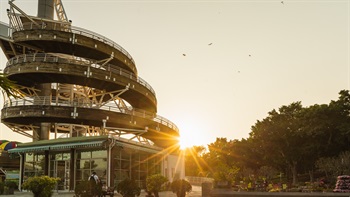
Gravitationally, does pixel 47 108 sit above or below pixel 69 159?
above

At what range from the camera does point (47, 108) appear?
148ft

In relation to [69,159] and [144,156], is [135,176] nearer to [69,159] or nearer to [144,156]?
[144,156]

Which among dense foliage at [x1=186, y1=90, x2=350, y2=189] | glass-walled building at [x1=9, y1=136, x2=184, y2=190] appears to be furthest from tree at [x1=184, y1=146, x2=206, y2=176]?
glass-walled building at [x1=9, y1=136, x2=184, y2=190]

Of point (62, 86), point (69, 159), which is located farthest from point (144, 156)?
point (62, 86)

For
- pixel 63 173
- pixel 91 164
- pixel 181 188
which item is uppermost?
pixel 91 164

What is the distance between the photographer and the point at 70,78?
46.9 metres

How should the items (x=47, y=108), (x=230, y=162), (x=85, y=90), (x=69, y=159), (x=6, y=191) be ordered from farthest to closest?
(x=230, y=162)
(x=85, y=90)
(x=47, y=108)
(x=69, y=159)
(x=6, y=191)

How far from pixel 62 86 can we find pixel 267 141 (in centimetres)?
3398

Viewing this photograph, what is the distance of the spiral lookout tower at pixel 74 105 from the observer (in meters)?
36.7

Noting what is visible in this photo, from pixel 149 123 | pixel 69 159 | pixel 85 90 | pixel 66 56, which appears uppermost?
pixel 66 56

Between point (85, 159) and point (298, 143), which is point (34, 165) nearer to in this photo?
point (85, 159)

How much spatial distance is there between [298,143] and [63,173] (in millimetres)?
39984

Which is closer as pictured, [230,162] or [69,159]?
[69,159]

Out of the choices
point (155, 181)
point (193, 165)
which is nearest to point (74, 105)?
point (155, 181)
